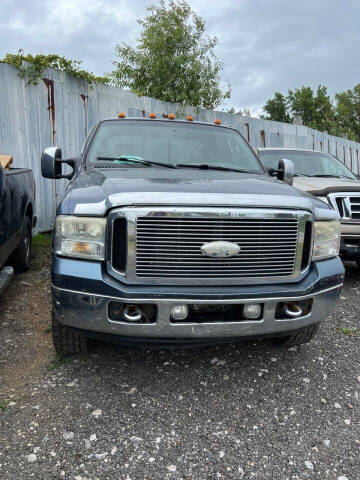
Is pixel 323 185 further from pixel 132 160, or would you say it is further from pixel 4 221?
pixel 4 221

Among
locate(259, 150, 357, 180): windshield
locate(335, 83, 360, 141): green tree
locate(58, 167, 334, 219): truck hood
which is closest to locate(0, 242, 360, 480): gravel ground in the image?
locate(58, 167, 334, 219): truck hood

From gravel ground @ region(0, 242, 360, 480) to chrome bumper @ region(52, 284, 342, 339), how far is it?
484 millimetres

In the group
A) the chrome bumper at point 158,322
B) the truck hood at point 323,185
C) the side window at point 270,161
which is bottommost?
the chrome bumper at point 158,322

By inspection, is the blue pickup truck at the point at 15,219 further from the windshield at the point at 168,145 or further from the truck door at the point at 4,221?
the windshield at the point at 168,145

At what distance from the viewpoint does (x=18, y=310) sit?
378 centimetres

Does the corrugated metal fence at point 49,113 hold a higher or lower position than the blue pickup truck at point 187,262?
higher

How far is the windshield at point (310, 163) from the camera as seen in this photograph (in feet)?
19.5

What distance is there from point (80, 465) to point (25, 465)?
27 centimetres

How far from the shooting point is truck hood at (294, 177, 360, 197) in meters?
4.61

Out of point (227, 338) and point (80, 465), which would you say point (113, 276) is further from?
point (80, 465)

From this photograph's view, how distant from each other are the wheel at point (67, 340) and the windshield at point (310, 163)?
4.17m

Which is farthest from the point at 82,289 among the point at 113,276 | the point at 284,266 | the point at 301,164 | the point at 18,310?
the point at 301,164

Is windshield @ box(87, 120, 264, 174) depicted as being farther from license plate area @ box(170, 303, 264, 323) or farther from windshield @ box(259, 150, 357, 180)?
windshield @ box(259, 150, 357, 180)

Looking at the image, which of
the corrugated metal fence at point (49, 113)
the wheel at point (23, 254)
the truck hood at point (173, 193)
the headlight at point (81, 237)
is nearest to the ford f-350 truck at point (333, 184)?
the truck hood at point (173, 193)
